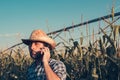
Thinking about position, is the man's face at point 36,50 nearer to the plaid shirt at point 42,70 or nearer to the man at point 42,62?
the man at point 42,62

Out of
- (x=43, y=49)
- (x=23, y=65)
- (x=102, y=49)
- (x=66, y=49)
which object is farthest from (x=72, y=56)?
(x=23, y=65)

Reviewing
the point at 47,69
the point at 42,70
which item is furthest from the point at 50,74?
the point at 42,70

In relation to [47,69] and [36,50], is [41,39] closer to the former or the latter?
[36,50]

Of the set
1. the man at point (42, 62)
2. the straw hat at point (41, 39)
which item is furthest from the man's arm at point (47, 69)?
the straw hat at point (41, 39)

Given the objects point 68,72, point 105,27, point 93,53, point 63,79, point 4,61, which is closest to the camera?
point 63,79

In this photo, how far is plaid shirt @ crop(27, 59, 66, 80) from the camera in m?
4.62

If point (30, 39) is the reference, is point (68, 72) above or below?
below

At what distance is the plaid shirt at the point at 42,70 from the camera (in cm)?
462

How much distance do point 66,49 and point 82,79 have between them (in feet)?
3.21

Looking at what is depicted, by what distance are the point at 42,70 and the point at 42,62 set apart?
23 cm

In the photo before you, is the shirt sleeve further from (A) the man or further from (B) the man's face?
(B) the man's face

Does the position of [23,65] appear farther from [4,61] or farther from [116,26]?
[116,26]

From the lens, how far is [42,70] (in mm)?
4906

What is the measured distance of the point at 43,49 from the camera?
4.80m
